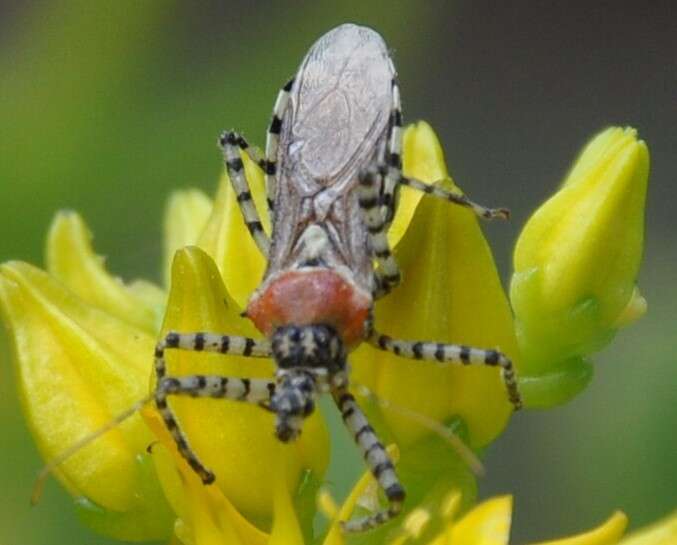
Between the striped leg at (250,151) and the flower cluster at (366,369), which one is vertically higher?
the striped leg at (250,151)

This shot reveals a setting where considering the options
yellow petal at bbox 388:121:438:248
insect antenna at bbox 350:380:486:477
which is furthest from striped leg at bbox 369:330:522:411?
yellow petal at bbox 388:121:438:248

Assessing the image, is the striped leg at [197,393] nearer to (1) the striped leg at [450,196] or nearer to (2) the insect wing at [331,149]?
(2) the insect wing at [331,149]

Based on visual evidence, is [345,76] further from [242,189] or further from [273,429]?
[273,429]

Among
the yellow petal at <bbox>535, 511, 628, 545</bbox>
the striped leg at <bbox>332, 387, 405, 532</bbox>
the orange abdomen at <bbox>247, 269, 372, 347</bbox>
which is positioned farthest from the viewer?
the orange abdomen at <bbox>247, 269, 372, 347</bbox>

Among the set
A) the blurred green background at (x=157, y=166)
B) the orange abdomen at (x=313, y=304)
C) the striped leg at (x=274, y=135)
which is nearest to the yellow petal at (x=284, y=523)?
the orange abdomen at (x=313, y=304)

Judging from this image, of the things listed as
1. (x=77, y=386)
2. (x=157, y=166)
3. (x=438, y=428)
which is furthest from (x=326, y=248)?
(x=157, y=166)

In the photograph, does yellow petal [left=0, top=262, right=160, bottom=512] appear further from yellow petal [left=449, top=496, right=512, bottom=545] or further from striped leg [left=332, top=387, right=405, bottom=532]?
yellow petal [left=449, top=496, right=512, bottom=545]
